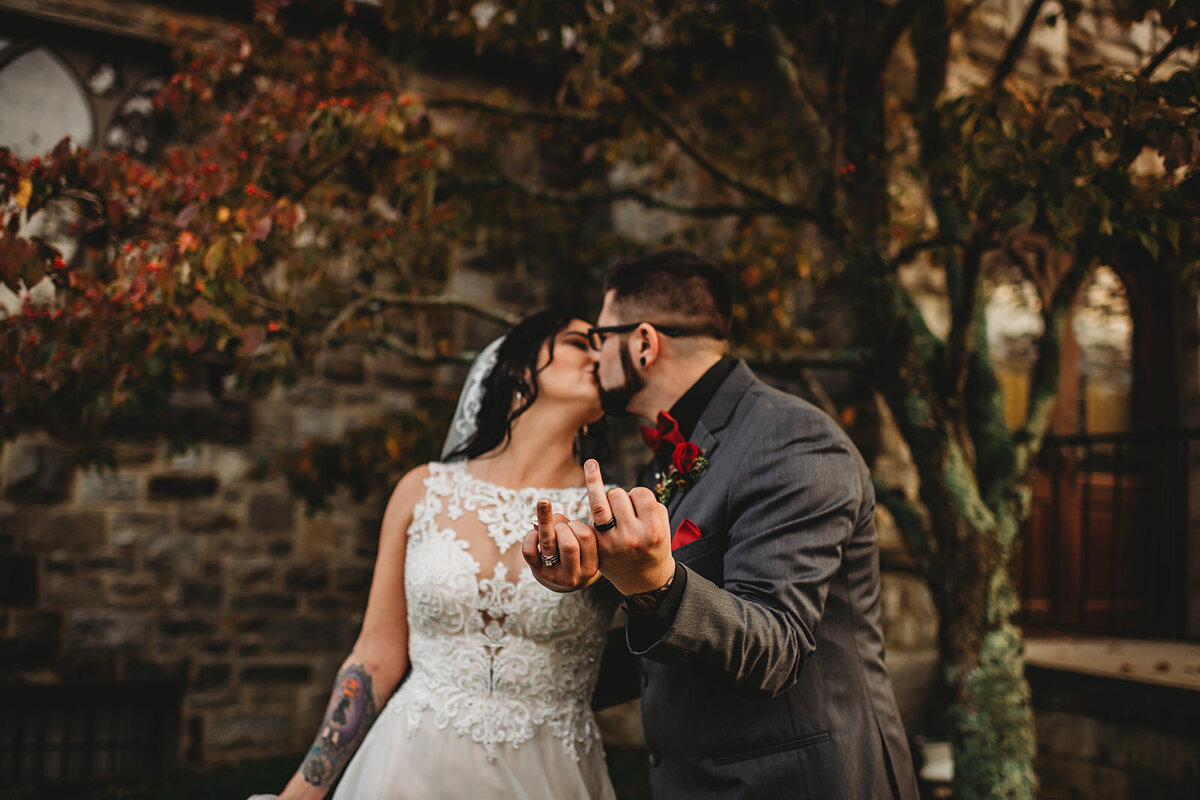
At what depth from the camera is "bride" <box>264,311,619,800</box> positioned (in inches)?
87.4

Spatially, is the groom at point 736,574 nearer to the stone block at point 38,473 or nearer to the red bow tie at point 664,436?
the red bow tie at point 664,436

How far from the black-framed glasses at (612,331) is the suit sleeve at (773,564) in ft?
1.52

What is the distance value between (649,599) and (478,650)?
1.03 m

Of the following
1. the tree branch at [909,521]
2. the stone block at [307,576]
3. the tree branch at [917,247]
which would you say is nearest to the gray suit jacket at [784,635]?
the tree branch at [909,521]

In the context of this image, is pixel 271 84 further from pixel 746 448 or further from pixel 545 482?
pixel 746 448

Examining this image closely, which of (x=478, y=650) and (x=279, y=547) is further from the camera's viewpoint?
(x=279, y=547)

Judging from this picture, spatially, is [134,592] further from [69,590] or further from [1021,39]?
[1021,39]

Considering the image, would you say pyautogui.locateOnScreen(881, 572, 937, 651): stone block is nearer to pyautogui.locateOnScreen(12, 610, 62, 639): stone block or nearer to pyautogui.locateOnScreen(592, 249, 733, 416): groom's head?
pyautogui.locateOnScreen(592, 249, 733, 416): groom's head

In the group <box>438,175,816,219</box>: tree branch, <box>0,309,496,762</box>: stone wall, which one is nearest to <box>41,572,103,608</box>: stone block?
<box>0,309,496,762</box>: stone wall

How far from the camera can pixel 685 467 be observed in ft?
6.68

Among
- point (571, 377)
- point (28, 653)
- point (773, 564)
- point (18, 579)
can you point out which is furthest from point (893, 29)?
point (28, 653)

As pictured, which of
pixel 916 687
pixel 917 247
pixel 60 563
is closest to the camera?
pixel 917 247

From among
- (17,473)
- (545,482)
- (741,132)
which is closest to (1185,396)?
(741,132)

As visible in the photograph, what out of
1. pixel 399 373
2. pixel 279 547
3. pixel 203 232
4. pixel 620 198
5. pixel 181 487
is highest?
pixel 620 198
